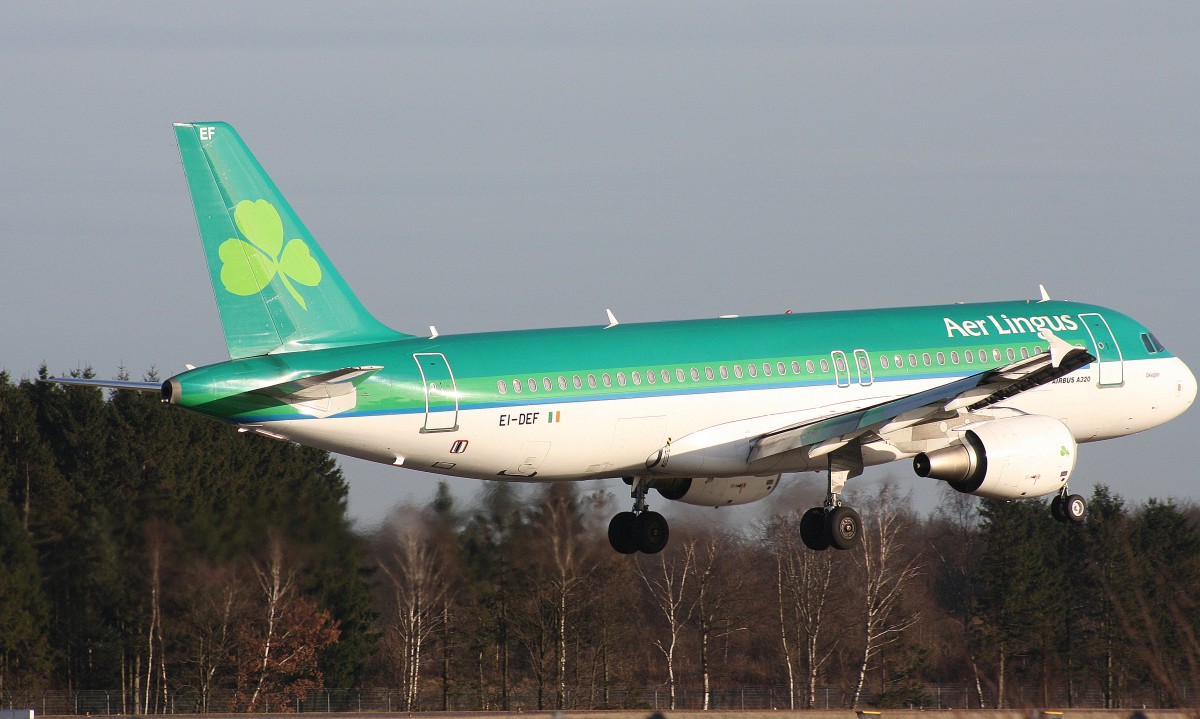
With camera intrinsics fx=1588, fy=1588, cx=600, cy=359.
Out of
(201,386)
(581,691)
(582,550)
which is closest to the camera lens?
(201,386)

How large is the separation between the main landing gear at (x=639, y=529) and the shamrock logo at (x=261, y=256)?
984 centimetres

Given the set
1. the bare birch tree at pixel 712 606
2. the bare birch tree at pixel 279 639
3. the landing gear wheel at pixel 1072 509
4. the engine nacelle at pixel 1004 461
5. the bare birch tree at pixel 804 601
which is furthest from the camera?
the bare birch tree at pixel 804 601

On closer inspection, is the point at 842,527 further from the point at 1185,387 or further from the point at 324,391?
the point at 324,391

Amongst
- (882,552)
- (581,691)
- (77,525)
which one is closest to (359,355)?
(77,525)

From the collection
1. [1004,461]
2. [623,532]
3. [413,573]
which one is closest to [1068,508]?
[1004,461]

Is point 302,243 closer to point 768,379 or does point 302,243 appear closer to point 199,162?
point 199,162

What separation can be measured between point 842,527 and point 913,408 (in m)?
3.16

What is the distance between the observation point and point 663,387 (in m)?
31.0

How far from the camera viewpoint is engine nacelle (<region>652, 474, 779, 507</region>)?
117 feet

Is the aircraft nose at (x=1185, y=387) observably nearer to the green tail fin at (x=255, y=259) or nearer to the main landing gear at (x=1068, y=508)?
the main landing gear at (x=1068, y=508)

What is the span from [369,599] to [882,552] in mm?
27586

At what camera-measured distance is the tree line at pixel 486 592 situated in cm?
3048

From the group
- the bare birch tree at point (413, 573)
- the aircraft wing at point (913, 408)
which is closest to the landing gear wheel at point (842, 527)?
the aircraft wing at point (913, 408)

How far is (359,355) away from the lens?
2791 centimetres
